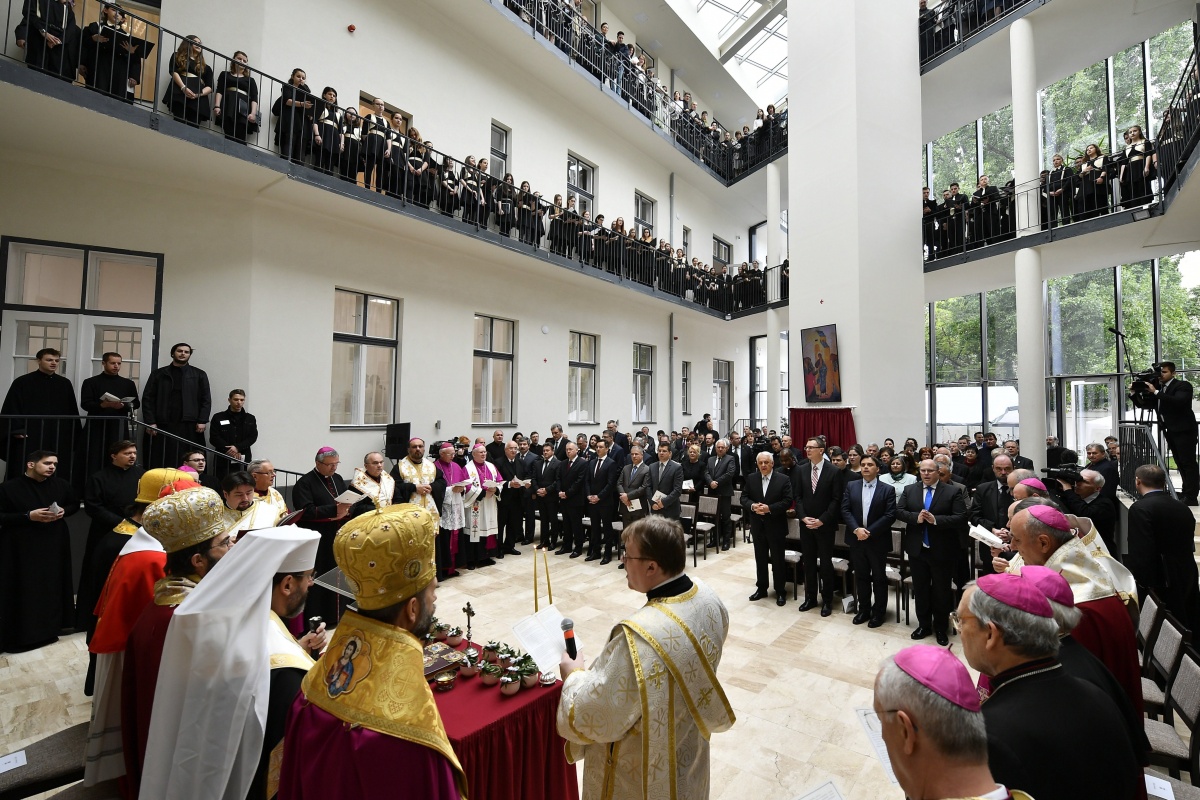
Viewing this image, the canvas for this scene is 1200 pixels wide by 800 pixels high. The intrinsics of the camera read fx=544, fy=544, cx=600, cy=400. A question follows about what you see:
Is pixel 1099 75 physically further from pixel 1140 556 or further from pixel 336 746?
pixel 336 746

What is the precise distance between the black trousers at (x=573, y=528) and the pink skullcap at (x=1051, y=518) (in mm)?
6631

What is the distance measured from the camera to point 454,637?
9.82ft

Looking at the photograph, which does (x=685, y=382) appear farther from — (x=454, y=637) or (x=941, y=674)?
(x=941, y=674)

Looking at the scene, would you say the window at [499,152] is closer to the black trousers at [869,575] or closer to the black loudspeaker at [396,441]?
the black loudspeaker at [396,441]

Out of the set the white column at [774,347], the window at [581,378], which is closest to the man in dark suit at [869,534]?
the window at [581,378]

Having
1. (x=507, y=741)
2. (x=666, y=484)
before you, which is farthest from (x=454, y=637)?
(x=666, y=484)

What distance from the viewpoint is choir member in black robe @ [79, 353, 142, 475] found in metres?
5.91

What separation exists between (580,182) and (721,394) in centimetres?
922

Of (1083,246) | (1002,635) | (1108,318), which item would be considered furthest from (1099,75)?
(1002,635)

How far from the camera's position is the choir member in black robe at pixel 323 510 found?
5.77 meters

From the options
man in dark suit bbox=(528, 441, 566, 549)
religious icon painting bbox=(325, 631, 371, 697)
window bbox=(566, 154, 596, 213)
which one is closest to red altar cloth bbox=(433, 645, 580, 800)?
religious icon painting bbox=(325, 631, 371, 697)

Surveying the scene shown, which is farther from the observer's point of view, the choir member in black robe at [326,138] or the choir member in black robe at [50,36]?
the choir member in black robe at [326,138]

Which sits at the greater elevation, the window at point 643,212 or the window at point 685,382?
the window at point 643,212

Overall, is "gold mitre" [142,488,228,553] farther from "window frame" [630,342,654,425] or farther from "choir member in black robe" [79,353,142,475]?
"window frame" [630,342,654,425]
